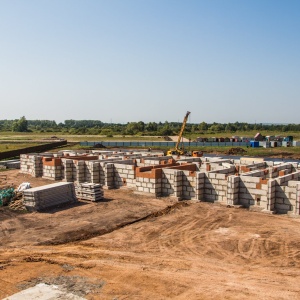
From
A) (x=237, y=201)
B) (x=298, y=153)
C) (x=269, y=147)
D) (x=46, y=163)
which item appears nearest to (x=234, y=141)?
(x=269, y=147)

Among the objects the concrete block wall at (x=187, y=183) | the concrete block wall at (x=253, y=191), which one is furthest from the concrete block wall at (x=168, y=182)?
the concrete block wall at (x=253, y=191)

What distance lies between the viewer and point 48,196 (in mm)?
16078

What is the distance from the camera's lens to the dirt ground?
8164 millimetres

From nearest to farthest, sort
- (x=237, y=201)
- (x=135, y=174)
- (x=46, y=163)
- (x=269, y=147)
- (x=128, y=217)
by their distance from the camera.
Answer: (x=128, y=217) < (x=237, y=201) < (x=135, y=174) < (x=46, y=163) < (x=269, y=147)

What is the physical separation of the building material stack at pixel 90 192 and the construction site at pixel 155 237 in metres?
0.07

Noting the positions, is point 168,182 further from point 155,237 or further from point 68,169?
point 68,169

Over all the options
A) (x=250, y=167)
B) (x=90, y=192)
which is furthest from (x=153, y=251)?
(x=250, y=167)

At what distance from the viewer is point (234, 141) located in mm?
60469

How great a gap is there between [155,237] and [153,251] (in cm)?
134

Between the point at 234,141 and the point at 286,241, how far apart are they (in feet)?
165

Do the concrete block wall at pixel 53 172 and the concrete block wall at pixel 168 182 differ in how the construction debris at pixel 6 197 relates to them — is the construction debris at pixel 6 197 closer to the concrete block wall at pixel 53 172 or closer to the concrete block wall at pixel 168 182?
the concrete block wall at pixel 53 172

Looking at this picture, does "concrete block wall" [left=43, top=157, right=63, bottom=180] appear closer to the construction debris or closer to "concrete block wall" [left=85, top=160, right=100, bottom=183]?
"concrete block wall" [left=85, top=160, right=100, bottom=183]

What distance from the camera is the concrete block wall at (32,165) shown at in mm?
25469

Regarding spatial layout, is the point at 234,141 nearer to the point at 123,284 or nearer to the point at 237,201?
the point at 237,201
